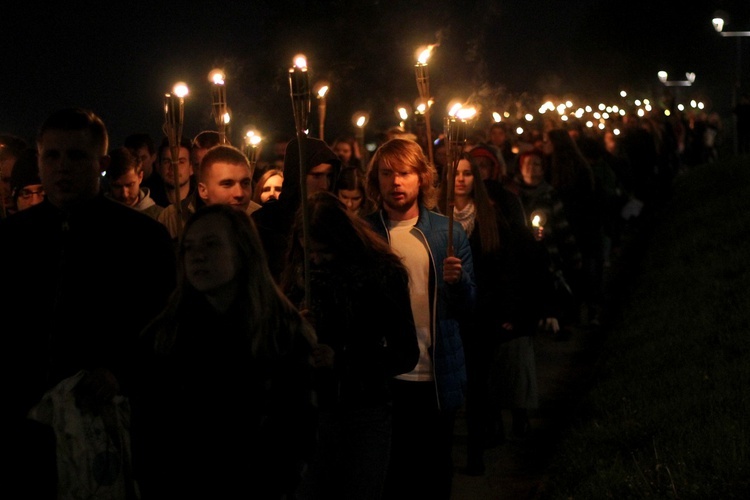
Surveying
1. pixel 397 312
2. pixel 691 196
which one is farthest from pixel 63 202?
pixel 691 196

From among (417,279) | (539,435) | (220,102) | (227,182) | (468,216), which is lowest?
(539,435)

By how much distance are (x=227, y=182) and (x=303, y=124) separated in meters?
1.76

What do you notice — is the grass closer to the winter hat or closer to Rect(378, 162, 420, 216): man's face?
Rect(378, 162, 420, 216): man's face

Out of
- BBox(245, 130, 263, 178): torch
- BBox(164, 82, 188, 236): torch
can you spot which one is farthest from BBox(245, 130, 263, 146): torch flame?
BBox(164, 82, 188, 236): torch

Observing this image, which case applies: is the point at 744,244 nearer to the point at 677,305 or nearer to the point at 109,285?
the point at 677,305

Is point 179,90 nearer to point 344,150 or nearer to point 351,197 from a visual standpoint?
point 351,197

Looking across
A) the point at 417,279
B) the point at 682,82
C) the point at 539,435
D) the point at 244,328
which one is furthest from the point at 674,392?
the point at 682,82

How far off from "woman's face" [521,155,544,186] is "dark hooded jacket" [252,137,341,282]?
401 cm

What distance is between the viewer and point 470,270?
7059 millimetres

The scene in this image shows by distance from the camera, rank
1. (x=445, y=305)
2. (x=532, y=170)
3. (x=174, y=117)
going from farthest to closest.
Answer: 1. (x=532, y=170)
2. (x=174, y=117)
3. (x=445, y=305)

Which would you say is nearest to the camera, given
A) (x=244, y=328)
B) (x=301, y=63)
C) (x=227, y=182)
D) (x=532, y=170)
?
(x=244, y=328)

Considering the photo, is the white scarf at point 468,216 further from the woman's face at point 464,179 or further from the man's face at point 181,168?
the man's face at point 181,168

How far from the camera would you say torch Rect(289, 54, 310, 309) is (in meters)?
5.04

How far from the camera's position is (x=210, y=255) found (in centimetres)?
433
